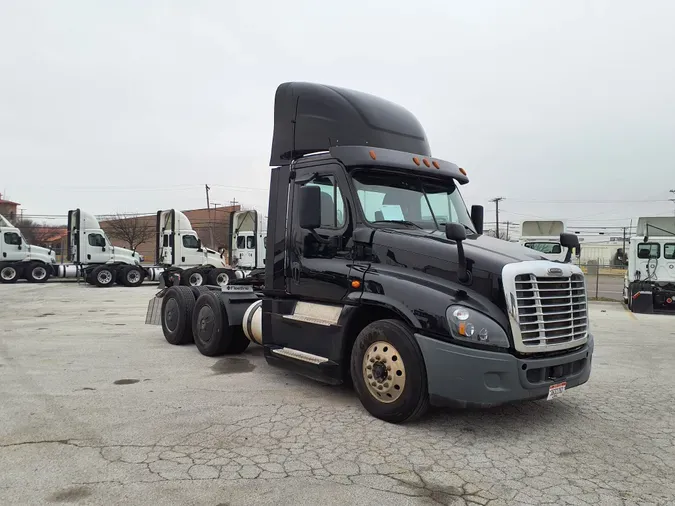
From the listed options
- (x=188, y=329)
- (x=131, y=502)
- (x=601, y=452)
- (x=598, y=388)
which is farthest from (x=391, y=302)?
(x=188, y=329)

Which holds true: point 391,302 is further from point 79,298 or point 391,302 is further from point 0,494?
point 79,298

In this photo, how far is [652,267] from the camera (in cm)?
1748

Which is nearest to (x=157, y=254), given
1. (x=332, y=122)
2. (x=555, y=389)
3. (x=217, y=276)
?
(x=217, y=276)

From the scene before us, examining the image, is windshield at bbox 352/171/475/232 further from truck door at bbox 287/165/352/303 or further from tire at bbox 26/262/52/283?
tire at bbox 26/262/52/283

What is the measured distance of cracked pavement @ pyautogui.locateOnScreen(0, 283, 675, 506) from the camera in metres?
3.23

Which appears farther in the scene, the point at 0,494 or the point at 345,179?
the point at 345,179

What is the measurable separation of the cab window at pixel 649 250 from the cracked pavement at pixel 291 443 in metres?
12.7

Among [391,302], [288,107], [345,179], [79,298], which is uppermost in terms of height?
[288,107]

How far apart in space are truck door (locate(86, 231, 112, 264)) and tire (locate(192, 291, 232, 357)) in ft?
66.5

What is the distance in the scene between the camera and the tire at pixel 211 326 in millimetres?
7051

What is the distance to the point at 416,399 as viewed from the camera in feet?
13.9

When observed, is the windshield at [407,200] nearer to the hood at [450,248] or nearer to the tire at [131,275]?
the hood at [450,248]

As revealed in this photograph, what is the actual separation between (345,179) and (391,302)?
1432mm

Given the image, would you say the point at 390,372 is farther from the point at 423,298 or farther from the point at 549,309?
the point at 549,309
